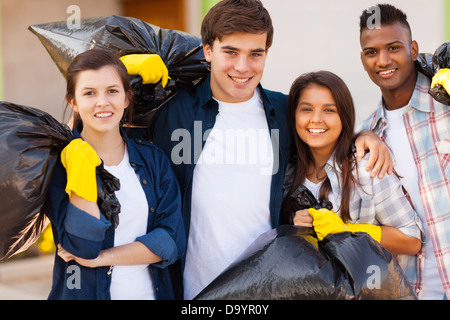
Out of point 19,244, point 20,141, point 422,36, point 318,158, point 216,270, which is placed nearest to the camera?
point 20,141

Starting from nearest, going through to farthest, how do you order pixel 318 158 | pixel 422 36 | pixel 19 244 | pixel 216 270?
pixel 19 244 < pixel 216 270 < pixel 318 158 < pixel 422 36

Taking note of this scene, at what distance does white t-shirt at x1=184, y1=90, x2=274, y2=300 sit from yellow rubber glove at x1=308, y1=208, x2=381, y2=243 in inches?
9.6

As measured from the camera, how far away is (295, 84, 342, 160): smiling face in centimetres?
250

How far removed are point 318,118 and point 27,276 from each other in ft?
11.8

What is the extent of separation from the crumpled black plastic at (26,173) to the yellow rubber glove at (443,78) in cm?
136

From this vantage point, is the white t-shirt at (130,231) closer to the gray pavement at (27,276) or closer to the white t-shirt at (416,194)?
the white t-shirt at (416,194)

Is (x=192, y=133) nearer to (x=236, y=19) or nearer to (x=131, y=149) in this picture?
(x=131, y=149)

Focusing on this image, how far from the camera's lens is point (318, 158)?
2.60 meters

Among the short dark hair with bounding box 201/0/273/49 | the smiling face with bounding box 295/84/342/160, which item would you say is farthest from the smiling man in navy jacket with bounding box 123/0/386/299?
the smiling face with bounding box 295/84/342/160

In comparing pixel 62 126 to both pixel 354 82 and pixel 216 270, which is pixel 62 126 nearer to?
pixel 216 270

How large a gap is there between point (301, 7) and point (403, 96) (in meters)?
2.85

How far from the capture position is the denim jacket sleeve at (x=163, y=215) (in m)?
2.14
